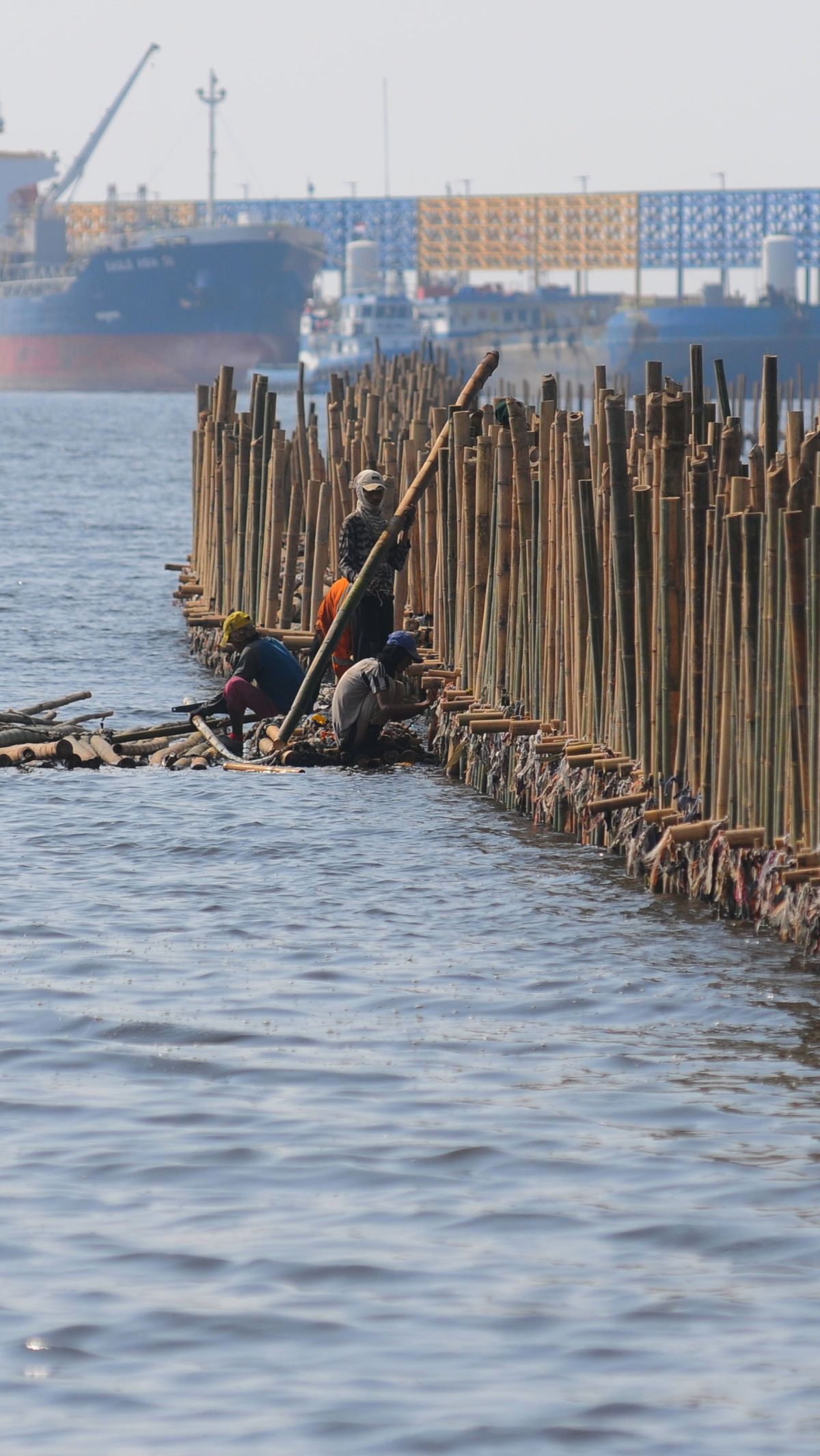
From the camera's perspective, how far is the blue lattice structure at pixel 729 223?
151375 mm

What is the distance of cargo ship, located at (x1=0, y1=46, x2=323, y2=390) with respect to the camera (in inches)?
5394

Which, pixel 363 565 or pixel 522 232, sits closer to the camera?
pixel 363 565

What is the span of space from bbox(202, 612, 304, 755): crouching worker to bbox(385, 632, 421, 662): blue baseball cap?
119 centimetres

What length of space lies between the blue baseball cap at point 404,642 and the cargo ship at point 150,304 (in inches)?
4908

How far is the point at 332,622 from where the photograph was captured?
1609 cm

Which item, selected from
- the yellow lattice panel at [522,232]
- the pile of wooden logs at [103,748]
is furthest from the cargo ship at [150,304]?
the pile of wooden logs at [103,748]

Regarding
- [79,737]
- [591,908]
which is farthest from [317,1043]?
[79,737]

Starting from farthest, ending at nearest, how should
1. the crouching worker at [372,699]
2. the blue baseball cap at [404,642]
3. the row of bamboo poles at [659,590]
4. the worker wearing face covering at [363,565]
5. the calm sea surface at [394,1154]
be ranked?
the worker wearing face covering at [363,565]
the blue baseball cap at [404,642]
the crouching worker at [372,699]
the row of bamboo poles at [659,590]
the calm sea surface at [394,1154]

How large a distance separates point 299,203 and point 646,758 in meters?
164

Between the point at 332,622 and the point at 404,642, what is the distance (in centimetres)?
123

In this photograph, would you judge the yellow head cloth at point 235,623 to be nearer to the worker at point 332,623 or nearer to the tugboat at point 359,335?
the worker at point 332,623

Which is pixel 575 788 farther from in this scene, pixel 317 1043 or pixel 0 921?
Answer: pixel 317 1043

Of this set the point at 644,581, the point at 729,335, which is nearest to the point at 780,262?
the point at 729,335

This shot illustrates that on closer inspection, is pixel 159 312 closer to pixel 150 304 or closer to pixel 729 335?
pixel 150 304
